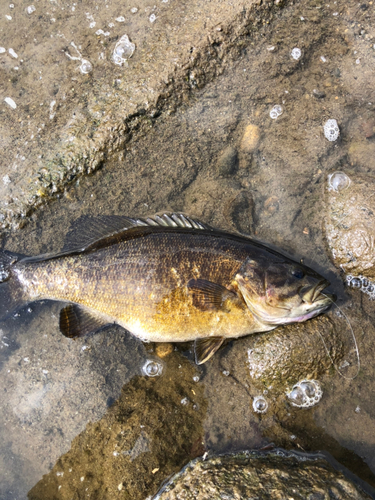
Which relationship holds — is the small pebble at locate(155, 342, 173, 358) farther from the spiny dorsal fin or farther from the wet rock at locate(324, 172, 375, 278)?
the wet rock at locate(324, 172, 375, 278)

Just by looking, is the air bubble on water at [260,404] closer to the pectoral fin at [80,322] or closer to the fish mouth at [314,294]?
the fish mouth at [314,294]

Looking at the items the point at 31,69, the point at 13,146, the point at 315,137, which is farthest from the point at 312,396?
the point at 31,69

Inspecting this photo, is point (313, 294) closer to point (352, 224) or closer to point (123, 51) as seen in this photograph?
point (352, 224)

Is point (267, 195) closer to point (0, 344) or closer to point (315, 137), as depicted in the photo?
point (315, 137)

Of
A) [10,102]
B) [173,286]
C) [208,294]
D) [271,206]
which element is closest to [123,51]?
[10,102]

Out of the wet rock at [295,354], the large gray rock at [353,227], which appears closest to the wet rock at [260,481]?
the wet rock at [295,354]

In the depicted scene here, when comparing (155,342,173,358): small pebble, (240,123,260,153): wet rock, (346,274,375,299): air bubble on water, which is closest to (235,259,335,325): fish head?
(346,274,375,299): air bubble on water
